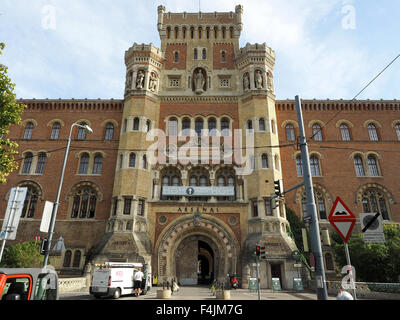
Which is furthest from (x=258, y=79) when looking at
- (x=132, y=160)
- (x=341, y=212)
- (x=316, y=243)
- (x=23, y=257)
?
(x=23, y=257)

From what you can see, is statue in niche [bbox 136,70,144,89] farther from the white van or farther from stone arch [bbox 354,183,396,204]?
stone arch [bbox 354,183,396,204]

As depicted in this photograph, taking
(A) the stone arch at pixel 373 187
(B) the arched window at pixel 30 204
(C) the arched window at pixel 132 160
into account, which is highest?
(C) the arched window at pixel 132 160

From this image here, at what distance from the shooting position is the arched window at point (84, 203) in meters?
23.4

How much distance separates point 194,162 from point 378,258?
15.0m

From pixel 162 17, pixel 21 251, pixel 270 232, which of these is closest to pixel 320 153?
pixel 270 232

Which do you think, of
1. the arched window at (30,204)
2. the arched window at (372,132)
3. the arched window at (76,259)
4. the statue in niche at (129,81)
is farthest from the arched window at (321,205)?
the arched window at (30,204)

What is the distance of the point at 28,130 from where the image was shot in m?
26.7

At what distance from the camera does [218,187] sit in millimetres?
22672

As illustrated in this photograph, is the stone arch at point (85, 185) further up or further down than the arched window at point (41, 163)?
further down

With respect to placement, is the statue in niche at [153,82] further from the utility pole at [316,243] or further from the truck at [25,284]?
the truck at [25,284]

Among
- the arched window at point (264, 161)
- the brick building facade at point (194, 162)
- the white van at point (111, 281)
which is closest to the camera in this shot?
the white van at point (111, 281)

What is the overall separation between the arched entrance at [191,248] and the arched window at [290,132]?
38.1 ft
